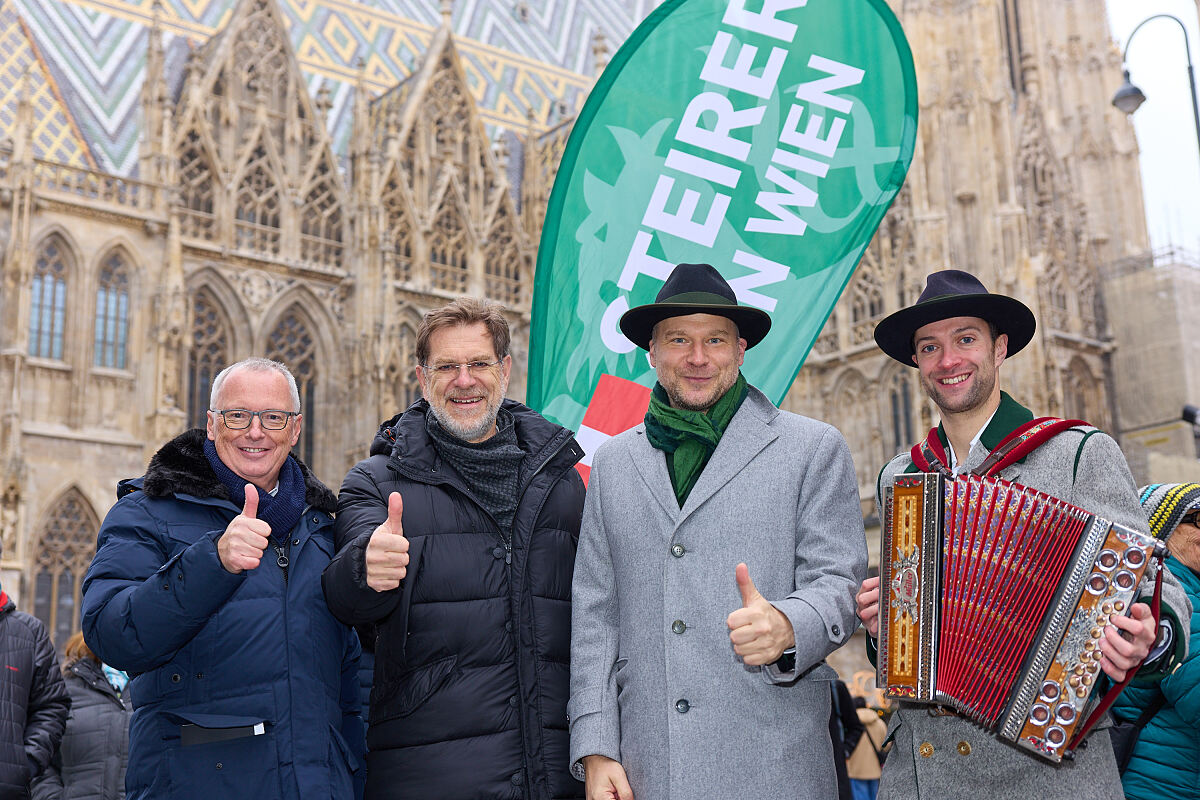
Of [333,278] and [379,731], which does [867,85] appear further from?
[333,278]

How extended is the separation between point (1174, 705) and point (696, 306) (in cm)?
181

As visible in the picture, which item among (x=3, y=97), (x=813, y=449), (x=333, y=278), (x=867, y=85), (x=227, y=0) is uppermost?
(x=227, y=0)

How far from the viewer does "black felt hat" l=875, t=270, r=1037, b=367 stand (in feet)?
10.7

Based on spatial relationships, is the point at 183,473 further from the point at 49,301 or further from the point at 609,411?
the point at 49,301

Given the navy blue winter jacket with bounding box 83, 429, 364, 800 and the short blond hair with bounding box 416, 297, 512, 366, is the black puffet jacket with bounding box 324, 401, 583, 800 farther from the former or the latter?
the short blond hair with bounding box 416, 297, 512, 366

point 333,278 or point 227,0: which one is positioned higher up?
point 227,0

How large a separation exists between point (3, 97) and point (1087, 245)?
80.6 feet

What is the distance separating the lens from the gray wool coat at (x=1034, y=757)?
2.94 meters

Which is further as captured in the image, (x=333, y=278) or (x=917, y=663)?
(x=333, y=278)

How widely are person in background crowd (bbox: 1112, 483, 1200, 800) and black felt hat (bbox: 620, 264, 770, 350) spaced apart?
134 centimetres

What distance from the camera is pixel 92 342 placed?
2041 centimetres

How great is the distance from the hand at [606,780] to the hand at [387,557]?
66 centimetres

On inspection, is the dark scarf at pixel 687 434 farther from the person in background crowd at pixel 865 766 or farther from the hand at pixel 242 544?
the person in background crowd at pixel 865 766

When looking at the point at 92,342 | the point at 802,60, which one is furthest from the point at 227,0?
the point at 802,60
